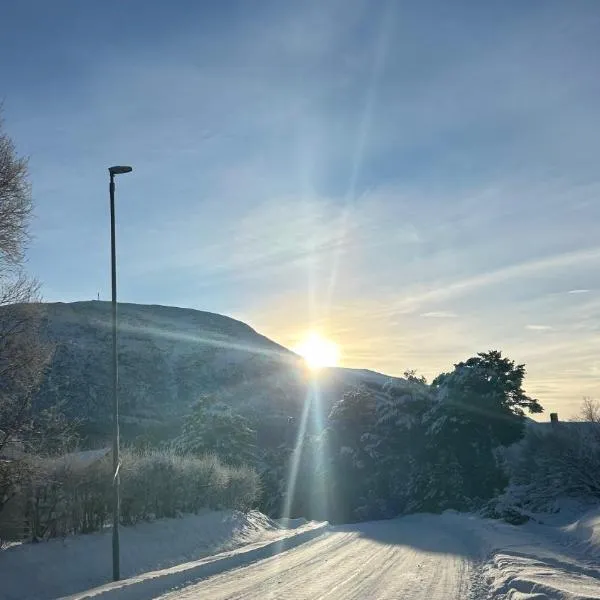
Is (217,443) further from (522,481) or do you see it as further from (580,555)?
(580,555)

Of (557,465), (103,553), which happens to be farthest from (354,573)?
(557,465)

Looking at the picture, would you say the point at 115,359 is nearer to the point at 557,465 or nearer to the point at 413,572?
the point at 413,572

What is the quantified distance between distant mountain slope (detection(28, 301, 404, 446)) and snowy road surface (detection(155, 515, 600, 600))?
184 feet

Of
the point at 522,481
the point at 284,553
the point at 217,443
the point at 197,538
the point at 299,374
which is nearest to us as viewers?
the point at 284,553

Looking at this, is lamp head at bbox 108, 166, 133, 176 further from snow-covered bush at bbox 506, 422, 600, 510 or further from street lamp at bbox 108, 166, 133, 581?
snow-covered bush at bbox 506, 422, 600, 510

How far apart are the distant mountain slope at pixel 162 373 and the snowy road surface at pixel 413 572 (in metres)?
55.9

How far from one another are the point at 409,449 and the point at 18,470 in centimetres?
3781

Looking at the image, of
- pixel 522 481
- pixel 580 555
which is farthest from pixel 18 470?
pixel 522 481

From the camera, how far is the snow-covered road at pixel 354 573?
610 inches

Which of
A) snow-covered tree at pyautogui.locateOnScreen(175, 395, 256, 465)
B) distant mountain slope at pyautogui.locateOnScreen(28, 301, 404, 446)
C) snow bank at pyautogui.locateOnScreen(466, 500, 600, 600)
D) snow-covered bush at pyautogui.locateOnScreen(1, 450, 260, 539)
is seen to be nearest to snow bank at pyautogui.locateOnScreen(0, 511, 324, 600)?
snow-covered bush at pyautogui.locateOnScreen(1, 450, 260, 539)

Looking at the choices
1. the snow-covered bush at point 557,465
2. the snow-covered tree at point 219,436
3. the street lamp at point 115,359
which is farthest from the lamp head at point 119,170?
the snow-covered tree at point 219,436

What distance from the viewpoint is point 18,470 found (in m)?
17.0

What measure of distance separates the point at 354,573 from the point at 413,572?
1.55 metres

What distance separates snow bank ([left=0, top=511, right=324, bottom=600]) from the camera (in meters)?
15.9
